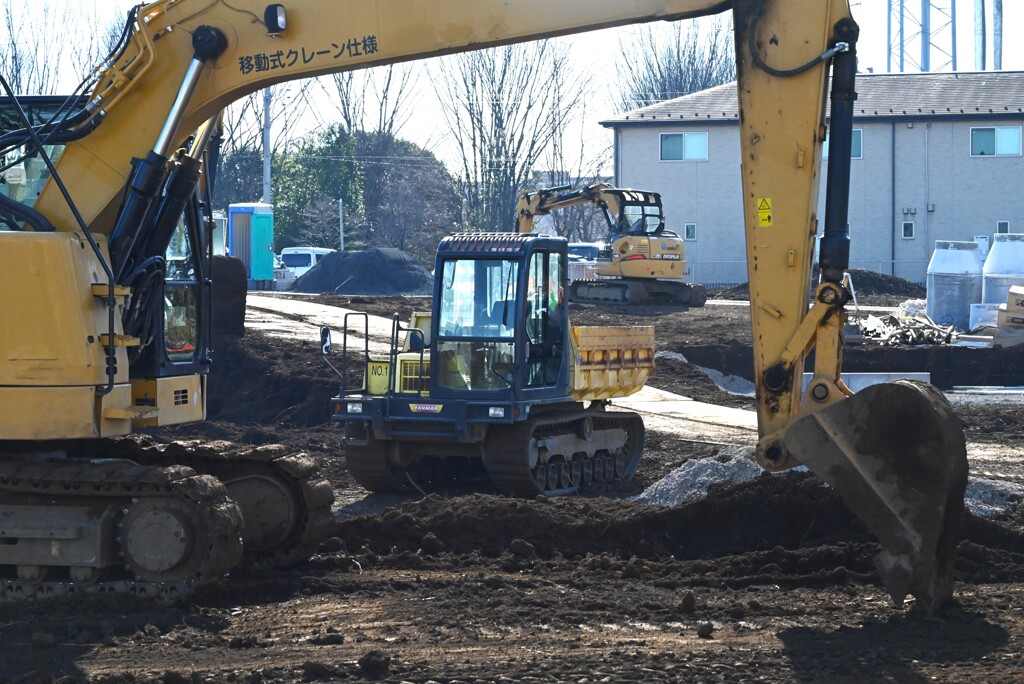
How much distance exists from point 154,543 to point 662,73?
210 ft

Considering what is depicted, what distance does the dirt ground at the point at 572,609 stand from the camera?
732cm

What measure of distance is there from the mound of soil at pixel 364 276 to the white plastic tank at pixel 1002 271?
1912cm

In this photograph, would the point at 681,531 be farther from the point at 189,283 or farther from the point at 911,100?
the point at 911,100

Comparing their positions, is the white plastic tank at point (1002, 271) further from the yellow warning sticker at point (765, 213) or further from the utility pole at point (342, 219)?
the utility pole at point (342, 219)

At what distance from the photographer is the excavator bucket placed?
809cm

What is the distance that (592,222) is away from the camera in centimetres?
7344

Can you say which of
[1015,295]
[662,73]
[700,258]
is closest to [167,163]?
[1015,295]

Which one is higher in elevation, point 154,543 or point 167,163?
point 167,163

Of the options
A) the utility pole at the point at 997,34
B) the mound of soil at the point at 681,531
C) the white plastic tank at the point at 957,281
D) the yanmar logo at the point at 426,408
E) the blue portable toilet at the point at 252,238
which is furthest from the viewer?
the utility pole at the point at 997,34

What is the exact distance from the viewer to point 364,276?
143ft

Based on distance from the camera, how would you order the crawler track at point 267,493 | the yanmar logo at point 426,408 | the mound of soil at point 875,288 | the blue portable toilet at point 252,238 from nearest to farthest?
the crawler track at point 267,493 → the yanmar logo at point 426,408 → the blue portable toilet at point 252,238 → the mound of soil at point 875,288

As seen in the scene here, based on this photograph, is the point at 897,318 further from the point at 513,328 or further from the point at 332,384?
the point at 513,328

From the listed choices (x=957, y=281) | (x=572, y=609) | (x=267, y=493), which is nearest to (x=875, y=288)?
(x=957, y=281)

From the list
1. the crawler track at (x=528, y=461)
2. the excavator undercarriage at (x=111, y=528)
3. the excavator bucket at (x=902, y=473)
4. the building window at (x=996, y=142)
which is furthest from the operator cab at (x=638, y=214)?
the excavator bucket at (x=902, y=473)
